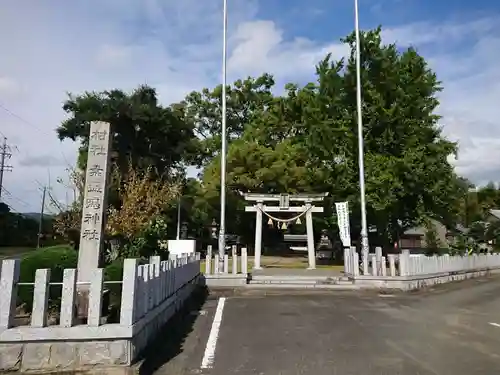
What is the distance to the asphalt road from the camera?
648 centimetres

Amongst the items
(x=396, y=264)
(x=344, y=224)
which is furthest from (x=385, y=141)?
(x=396, y=264)

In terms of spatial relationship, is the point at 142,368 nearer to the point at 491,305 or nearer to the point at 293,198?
the point at 491,305

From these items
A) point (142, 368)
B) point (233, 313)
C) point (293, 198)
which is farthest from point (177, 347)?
point (293, 198)

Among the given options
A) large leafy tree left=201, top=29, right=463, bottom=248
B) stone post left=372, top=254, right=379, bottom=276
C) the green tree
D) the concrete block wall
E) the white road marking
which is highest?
the green tree

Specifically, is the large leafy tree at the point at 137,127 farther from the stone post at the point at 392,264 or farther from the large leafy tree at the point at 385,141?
the stone post at the point at 392,264

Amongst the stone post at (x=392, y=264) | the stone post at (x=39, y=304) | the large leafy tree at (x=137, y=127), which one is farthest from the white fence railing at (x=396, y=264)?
the large leafy tree at (x=137, y=127)

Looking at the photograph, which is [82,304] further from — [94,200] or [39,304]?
[94,200]

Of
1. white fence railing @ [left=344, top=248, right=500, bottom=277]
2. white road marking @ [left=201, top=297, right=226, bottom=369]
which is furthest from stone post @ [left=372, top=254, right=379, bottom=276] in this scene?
white road marking @ [left=201, top=297, right=226, bottom=369]

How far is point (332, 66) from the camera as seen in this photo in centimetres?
2781

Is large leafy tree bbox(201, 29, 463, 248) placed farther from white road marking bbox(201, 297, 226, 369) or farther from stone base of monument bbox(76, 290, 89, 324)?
stone base of monument bbox(76, 290, 89, 324)

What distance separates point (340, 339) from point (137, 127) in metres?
32.2

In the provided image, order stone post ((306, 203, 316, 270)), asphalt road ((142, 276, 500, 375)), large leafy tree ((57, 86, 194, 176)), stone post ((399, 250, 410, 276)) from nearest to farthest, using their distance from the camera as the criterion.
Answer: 1. asphalt road ((142, 276, 500, 375))
2. stone post ((399, 250, 410, 276))
3. stone post ((306, 203, 316, 270))
4. large leafy tree ((57, 86, 194, 176))

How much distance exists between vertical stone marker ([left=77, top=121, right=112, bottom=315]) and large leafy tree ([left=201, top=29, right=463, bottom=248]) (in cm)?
1746

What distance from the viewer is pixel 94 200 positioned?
9.22 meters
